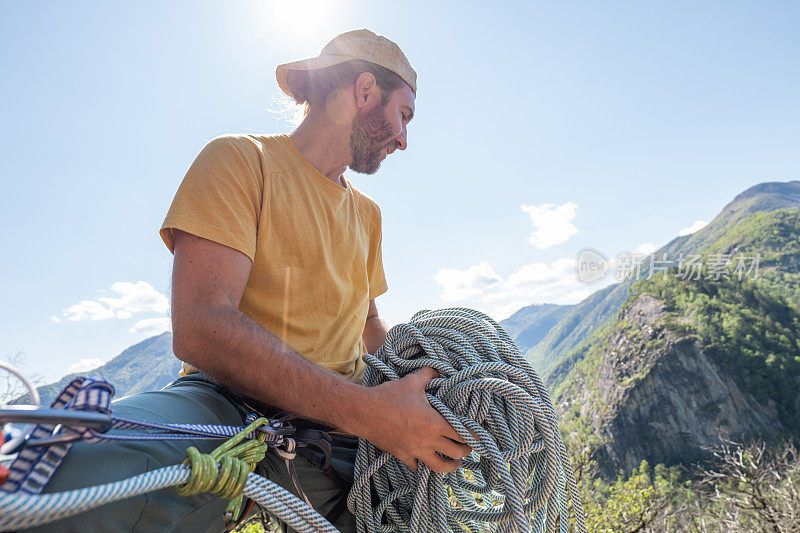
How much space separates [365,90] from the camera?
224 cm

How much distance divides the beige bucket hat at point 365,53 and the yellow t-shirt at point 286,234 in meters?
0.54

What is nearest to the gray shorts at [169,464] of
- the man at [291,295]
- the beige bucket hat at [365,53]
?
the man at [291,295]

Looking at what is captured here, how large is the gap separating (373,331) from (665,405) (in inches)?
3429

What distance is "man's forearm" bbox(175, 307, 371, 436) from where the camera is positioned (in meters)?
1.29

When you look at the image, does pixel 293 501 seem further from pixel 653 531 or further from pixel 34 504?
pixel 653 531

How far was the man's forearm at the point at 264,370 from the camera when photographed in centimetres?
129

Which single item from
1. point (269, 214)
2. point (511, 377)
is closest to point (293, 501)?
point (511, 377)

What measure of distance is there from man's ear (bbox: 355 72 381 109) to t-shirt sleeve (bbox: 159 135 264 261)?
758 millimetres

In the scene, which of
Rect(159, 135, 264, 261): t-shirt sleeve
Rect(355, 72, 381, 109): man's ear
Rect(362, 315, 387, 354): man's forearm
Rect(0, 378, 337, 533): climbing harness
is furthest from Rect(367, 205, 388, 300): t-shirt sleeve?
Rect(0, 378, 337, 533): climbing harness

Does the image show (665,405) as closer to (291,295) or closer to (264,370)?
(291,295)

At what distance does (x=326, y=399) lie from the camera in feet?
4.28

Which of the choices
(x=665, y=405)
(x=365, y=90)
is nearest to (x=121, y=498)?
(x=365, y=90)

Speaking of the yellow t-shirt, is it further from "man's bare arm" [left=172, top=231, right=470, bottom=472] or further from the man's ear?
the man's ear

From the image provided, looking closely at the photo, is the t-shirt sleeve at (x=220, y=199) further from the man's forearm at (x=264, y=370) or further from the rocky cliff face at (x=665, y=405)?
the rocky cliff face at (x=665, y=405)
